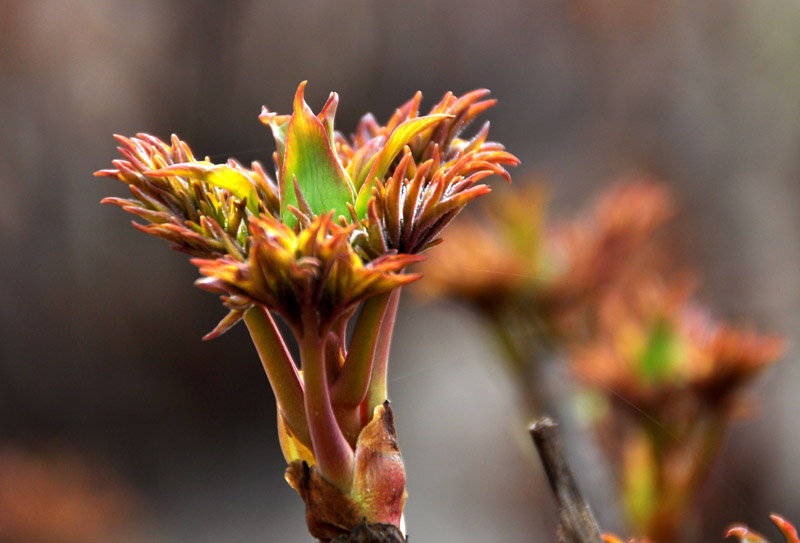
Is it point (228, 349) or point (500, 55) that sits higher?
point (500, 55)

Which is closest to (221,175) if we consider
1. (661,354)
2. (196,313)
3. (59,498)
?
(661,354)

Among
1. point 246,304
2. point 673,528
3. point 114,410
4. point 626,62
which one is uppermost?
point 626,62

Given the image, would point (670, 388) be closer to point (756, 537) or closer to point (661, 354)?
point (661, 354)

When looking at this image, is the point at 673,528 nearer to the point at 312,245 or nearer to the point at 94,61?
the point at 312,245

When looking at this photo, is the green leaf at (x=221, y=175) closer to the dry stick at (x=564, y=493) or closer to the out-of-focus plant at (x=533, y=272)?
the dry stick at (x=564, y=493)

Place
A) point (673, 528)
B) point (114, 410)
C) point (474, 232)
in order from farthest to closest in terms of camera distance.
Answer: point (114, 410)
point (474, 232)
point (673, 528)

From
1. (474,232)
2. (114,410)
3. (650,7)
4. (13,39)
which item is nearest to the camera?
(474,232)

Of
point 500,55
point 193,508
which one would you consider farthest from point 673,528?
point 500,55
